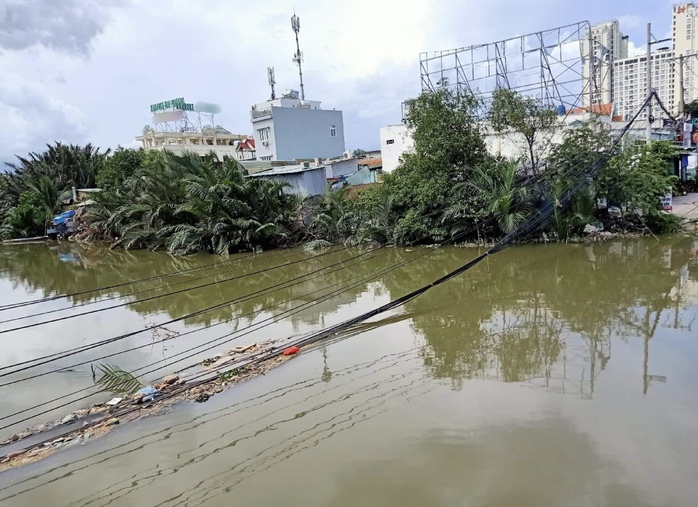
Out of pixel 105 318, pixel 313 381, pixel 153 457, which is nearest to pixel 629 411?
pixel 313 381

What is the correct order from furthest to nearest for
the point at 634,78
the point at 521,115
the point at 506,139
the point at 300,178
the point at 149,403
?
1. the point at 634,78
2. the point at 300,178
3. the point at 506,139
4. the point at 521,115
5. the point at 149,403

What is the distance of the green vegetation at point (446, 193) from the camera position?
1324 cm

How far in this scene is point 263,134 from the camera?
3675 centimetres

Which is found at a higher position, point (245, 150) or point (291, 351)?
point (245, 150)

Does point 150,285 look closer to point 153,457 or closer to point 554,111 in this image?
point 153,457

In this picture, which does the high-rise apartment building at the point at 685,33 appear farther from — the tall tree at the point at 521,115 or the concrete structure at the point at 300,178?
the concrete structure at the point at 300,178

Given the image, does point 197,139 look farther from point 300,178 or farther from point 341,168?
point 300,178

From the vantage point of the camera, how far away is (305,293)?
35.0ft

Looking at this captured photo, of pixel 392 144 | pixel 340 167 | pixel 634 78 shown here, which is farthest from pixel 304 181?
pixel 634 78

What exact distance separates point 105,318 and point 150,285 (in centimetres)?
294

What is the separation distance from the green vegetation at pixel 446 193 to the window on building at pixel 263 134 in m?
18.8

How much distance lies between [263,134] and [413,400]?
111 feet

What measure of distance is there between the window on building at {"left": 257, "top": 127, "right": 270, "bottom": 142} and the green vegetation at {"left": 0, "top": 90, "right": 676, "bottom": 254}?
18.8m

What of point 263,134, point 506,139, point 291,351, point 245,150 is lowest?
point 291,351
